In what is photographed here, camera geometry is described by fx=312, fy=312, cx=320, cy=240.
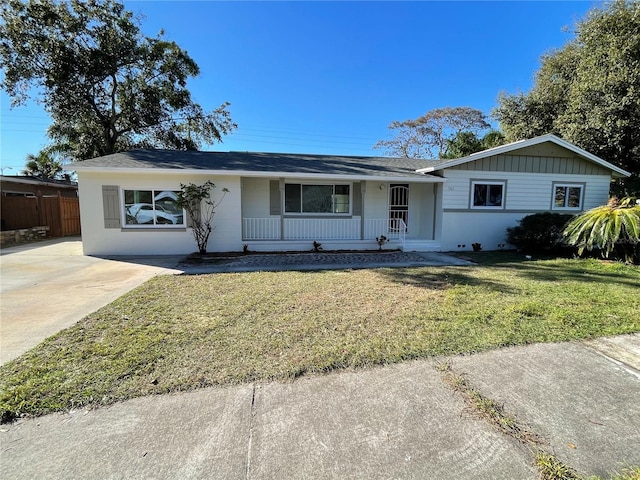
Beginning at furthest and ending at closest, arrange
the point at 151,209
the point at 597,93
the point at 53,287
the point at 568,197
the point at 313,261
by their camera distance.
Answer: the point at 597,93
the point at 568,197
the point at 151,209
the point at 313,261
the point at 53,287

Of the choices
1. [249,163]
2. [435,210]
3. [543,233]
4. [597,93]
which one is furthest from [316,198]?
[597,93]

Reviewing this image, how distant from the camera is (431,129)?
31422 mm

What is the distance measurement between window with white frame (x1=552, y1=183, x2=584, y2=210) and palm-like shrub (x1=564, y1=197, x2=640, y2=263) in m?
2.32

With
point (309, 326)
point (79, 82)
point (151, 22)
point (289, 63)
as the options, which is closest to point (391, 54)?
point (289, 63)

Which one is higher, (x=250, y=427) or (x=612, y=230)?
(x=612, y=230)

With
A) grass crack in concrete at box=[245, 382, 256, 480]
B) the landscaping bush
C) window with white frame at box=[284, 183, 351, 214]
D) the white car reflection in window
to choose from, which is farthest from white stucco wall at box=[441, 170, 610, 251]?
grass crack in concrete at box=[245, 382, 256, 480]

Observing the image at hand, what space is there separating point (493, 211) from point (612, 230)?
339 centimetres

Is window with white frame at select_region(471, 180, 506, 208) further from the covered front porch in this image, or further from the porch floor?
the porch floor

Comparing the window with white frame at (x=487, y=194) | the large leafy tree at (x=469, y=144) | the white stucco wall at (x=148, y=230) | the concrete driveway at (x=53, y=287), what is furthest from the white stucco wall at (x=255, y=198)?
the large leafy tree at (x=469, y=144)

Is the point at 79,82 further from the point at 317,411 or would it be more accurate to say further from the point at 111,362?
the point at 317,411

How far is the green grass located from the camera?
2.83 meters

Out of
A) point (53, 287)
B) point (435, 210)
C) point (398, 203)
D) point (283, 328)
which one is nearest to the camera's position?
point (283, 328)

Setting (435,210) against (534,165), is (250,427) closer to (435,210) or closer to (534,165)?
(435,210)

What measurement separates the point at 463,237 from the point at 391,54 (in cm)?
1343
